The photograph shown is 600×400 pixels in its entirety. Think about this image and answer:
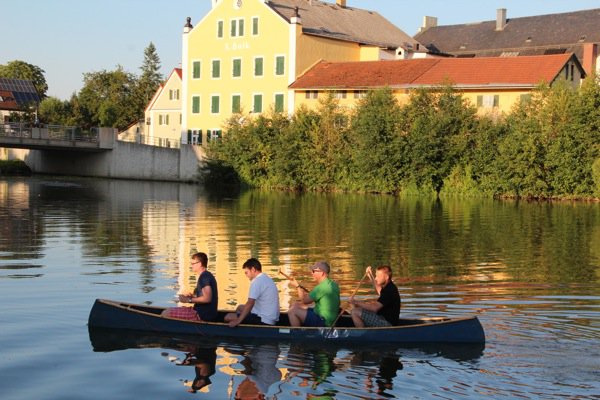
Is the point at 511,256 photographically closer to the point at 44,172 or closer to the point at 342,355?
the point at 342,355

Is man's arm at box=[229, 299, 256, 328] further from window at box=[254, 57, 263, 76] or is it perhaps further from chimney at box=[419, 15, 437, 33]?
Result: chimney at box=[419, 15, 437, 33]

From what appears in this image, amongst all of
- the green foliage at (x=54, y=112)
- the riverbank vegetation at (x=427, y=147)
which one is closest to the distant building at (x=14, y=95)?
the green foliage at (x=54, y=112)

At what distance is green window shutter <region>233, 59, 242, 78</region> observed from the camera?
78000 mm

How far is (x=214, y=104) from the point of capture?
79.8 metres

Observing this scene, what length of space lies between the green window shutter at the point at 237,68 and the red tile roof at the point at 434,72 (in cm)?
644

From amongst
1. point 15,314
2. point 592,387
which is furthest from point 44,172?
point 592,387

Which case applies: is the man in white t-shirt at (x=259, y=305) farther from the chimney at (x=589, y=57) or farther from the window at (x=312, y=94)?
the chimney at (x=589, y=57)

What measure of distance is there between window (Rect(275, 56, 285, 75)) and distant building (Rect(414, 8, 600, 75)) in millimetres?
19004

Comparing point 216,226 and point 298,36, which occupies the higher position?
point 298,36

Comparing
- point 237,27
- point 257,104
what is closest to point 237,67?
point 237,27

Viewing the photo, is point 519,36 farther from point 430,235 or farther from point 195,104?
point 430,235

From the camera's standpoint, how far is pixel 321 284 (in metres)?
15.6

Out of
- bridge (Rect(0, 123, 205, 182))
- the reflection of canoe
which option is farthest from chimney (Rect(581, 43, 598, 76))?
the reflection of canoe

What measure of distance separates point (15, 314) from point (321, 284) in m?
5.92
